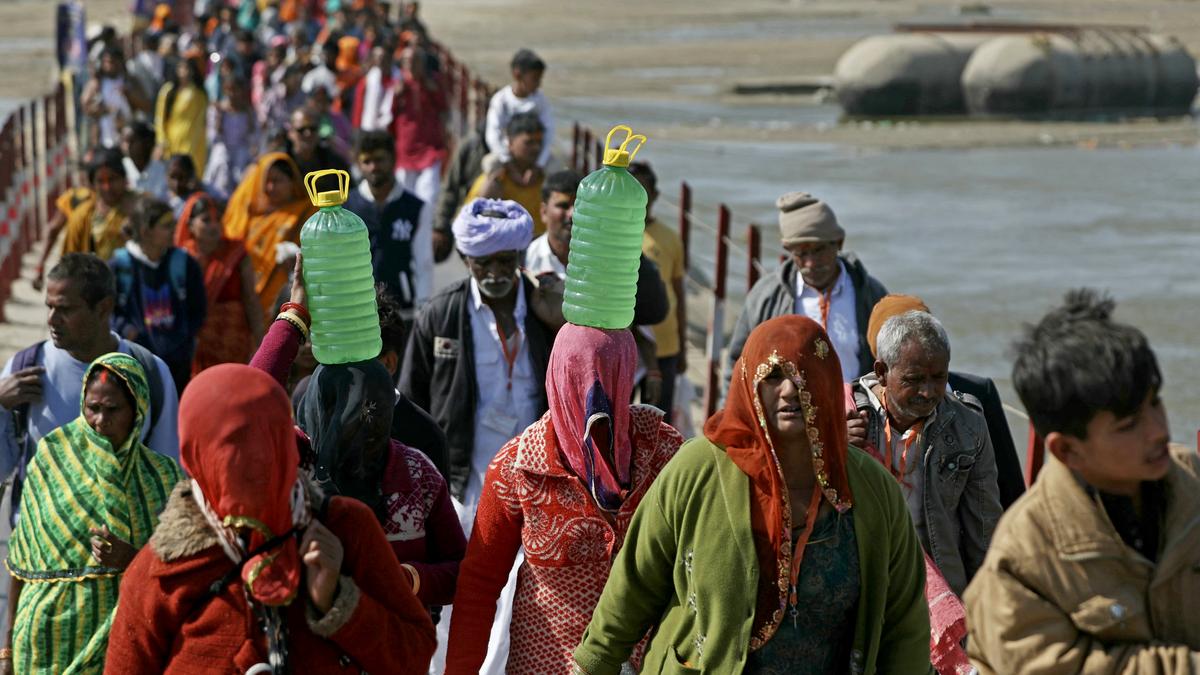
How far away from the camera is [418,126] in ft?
48.1

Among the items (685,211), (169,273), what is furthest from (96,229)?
(685,211)

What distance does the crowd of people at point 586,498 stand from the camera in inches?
128

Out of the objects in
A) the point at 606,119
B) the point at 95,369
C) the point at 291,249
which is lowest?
the point at 606,119

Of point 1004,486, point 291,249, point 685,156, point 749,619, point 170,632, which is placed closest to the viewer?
point 170,632

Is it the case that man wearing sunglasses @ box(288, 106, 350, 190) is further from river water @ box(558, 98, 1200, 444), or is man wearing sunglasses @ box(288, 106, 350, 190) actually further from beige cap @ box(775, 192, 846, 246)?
beige cap @ box(775, 192, 846, 246)

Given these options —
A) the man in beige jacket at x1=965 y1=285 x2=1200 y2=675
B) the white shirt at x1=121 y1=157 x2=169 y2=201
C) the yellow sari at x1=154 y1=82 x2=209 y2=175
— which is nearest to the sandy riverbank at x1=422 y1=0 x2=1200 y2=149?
the yellow sari at x1=154 y1=82 x2=209 y2=175

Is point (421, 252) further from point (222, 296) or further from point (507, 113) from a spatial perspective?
point (507, 113)

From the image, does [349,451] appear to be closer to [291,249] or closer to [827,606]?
[827,606]

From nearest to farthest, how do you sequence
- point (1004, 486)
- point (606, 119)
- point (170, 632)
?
point (170, 632), point (1004, 486), point (606, 119)

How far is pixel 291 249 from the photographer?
30.6 feet

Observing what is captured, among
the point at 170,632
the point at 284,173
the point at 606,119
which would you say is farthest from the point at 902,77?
the point at 170,632

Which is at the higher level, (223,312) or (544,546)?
(544,546)

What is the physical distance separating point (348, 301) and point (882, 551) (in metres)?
1.55

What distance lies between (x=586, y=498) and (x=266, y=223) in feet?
17.9
